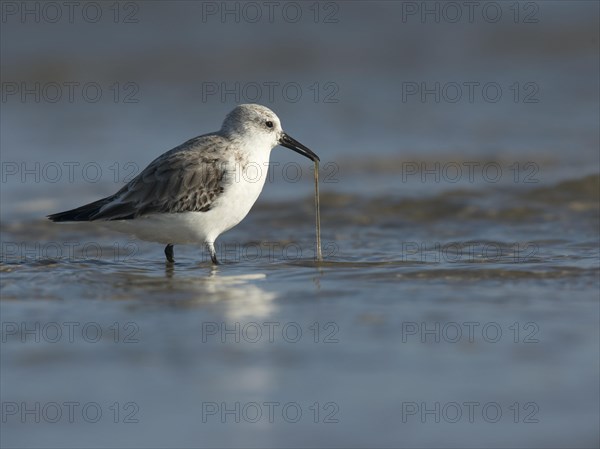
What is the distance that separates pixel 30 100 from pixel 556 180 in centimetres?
955

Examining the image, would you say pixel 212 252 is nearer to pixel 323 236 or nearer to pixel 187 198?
pixel 187 198

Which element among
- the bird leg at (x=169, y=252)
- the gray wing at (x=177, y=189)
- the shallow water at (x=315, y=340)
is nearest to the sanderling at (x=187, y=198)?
the gray wing at (x=177, y=189)

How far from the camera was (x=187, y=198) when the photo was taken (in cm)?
→ 920

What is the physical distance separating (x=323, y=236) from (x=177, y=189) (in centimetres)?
236

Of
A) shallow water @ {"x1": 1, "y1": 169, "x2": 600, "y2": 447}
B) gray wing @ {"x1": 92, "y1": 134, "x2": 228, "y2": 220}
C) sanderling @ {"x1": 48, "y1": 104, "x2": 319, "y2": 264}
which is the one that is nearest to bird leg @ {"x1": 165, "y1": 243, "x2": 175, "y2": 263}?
shallow water @ {"x1": 1, "y1": 169, "x2": 600, "y2": 447}

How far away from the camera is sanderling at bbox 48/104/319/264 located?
30.2ft

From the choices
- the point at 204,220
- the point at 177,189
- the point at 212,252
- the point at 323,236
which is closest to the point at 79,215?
the point at 177,189

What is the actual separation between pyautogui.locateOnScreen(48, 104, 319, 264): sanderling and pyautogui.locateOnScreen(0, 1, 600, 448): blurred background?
0.40m

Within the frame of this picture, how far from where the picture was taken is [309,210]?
12188 millimetres

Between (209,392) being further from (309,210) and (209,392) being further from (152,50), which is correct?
(152,50)

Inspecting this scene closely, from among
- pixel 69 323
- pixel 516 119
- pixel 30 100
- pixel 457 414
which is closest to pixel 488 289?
pixel 457 414

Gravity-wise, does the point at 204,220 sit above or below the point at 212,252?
above

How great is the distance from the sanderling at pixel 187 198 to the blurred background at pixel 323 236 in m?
0.40

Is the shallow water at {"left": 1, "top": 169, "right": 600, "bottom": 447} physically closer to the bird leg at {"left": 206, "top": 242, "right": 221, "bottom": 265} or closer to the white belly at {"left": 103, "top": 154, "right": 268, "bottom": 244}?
the bird leg at {"left": 206, "top": 242, "right": 221, "bottom": 265}
